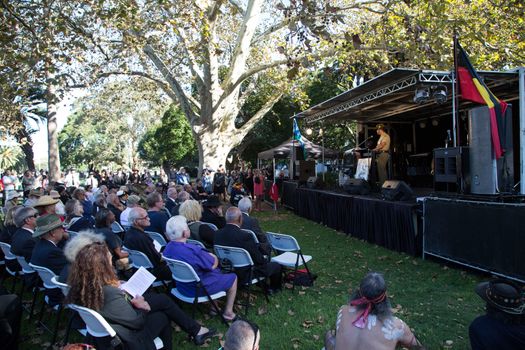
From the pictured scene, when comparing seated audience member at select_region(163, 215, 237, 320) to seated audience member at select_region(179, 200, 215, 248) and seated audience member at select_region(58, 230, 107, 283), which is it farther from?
seated audience member at select_region(179, 200, 215, 248)

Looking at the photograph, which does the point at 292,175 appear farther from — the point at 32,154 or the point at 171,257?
the point at 32,154

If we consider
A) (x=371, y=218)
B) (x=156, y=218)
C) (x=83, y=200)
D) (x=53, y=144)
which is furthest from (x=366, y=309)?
(x=53, y=144)

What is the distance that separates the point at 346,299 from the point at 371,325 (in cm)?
273

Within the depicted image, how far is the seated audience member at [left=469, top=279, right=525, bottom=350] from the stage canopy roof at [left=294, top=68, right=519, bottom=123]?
620cm

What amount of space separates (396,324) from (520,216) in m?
3.28

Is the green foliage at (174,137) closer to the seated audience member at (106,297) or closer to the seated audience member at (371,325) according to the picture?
the seated audience member at (106,297)

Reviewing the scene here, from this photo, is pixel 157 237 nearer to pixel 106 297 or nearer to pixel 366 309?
pixel 106 297

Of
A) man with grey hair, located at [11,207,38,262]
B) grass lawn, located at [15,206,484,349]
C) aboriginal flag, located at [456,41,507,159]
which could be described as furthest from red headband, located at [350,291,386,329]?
aboriginal flag, located at [456,41,507,159]

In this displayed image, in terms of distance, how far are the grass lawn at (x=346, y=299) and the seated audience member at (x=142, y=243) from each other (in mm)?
576

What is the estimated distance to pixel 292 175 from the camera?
54.1 feet

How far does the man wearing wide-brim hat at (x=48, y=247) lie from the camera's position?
3820 mm

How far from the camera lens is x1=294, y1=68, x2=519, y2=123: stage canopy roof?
8078 mm

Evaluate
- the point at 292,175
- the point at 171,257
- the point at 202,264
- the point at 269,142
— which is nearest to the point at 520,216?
the point at 202,264

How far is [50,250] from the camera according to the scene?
3854mm
